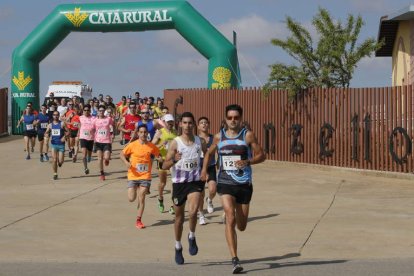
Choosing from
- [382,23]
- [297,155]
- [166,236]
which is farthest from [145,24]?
[166,236]

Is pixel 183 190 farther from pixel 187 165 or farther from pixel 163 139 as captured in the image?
pixel 163 139

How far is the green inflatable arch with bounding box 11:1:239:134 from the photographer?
2800 cm

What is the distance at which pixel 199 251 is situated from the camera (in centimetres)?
1034

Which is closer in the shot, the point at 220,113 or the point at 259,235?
the point at 259,235

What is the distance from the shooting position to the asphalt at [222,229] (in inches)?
367

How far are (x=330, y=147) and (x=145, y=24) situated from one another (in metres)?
11.2

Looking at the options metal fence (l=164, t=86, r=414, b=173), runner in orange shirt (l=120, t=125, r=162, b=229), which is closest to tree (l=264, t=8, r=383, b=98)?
metal fence (l=164, t=86, r=414, b=173)

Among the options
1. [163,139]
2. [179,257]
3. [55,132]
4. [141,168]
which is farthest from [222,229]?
[55,132]

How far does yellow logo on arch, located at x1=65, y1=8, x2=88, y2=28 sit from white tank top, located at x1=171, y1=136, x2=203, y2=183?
20.4 metres

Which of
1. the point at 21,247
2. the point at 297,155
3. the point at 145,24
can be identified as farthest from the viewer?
the point at 145,24

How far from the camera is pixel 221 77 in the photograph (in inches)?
1104

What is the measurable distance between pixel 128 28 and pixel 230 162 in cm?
2122

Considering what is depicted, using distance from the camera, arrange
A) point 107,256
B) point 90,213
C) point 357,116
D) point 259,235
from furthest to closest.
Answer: point 357,116 → point 90,213 → point 259,235 → point 107,256

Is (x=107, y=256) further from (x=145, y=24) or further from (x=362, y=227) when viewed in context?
(x=145, y=24)
